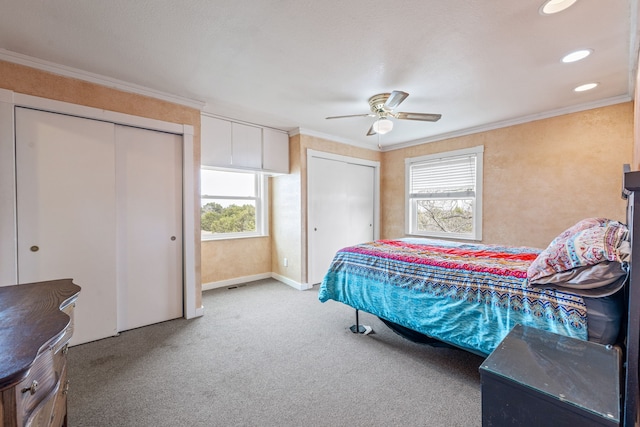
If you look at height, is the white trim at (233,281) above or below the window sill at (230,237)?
below

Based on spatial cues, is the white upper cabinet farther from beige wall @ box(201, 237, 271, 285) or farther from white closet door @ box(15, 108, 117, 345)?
beige wall @ box(201, 237, 271, 285)

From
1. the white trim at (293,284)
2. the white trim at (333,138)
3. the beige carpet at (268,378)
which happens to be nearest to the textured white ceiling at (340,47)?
the white trim at (333,138)

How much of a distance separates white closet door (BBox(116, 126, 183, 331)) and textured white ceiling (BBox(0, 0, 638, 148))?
649 millimetres

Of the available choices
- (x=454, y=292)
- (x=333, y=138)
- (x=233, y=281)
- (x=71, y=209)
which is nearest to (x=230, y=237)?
(x=233, y=281)

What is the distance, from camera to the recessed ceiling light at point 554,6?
158 centimetres

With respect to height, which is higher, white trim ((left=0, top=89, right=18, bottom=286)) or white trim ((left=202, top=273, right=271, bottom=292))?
white trim ((left=0, top=89, right=18, bottom=286))

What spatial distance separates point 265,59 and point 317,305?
279cm

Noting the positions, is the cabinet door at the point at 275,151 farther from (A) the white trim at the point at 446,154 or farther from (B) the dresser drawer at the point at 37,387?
(B) the dresser drawer at the point at 37,387

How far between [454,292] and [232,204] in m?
3.49

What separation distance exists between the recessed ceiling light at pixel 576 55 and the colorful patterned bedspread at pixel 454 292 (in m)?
1.59

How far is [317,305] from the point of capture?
3539mm

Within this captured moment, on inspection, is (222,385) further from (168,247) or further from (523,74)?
(523,74)

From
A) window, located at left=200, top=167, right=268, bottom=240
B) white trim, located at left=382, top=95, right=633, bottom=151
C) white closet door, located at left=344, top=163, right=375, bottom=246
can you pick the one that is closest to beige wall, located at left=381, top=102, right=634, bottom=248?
white trim, located at left=382, top=95, right=633, bottom=151

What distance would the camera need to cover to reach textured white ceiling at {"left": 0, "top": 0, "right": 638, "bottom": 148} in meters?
1.68
